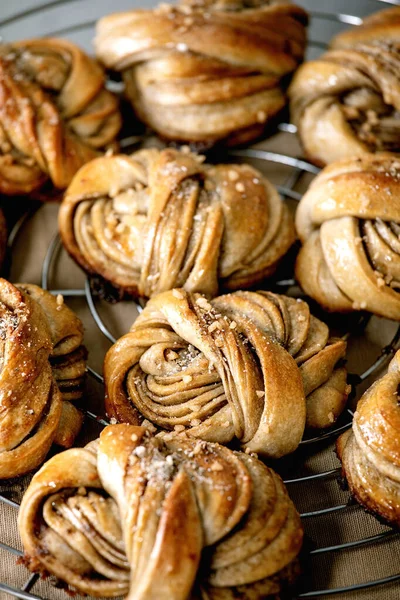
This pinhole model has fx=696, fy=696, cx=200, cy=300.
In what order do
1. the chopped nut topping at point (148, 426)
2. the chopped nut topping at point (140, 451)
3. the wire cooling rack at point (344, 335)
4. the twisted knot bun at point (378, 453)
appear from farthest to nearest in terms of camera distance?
the chopped nut topping at point (148, 426) → the wire cooling rack at point (344, 335) → the twisted knot bun at point (378, 453) → the chopped nut topping at point (140, 451)

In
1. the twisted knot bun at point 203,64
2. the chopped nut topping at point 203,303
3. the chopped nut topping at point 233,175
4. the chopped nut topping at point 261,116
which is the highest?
the twisted knot bun at point 203,64

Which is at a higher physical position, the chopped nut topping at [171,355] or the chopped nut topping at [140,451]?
the chopped nut topping at [171,355]

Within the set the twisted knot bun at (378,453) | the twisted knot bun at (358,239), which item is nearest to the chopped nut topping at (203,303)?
the twisted knot bun at (358,239)

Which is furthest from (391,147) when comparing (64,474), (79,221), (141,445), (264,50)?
(64,474)

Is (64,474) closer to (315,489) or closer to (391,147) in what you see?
(315,489)

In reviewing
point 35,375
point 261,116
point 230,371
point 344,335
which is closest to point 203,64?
point 261,116

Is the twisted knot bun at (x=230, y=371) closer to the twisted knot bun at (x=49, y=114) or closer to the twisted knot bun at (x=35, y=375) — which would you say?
the twisted knot bun at (x=35, y=375)

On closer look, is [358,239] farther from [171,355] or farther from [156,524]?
[156,524]

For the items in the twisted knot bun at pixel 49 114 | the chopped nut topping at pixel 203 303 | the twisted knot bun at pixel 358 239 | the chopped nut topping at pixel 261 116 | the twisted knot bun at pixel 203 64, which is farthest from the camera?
the chopped nut topping at pixel 261 116
